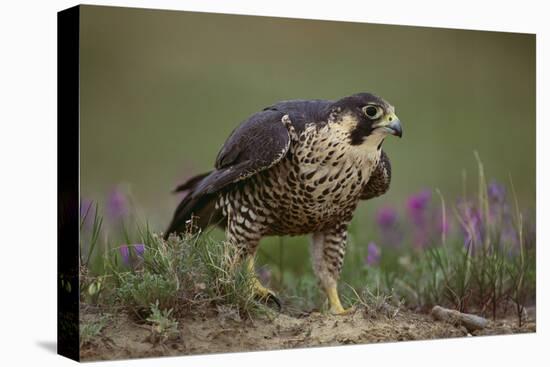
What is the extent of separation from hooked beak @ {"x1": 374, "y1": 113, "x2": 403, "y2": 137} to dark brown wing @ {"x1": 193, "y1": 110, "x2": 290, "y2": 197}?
2.12 feet

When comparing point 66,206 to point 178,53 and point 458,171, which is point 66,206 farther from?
point 458,171

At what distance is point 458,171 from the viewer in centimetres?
874

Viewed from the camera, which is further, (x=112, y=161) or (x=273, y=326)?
(x=112, y=161)

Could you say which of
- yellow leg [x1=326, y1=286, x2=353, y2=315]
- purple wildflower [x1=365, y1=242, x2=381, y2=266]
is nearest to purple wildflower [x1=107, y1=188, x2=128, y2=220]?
yellow leg [x1=326, y1=286, x2=353, y2=315]

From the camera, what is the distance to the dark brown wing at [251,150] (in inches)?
279

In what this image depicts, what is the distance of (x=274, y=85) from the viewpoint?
368 inches

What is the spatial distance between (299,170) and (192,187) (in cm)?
110

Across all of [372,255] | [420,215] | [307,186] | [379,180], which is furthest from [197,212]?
[420,215]

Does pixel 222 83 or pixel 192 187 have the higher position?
pixel 222 83

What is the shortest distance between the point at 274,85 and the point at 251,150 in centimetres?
228

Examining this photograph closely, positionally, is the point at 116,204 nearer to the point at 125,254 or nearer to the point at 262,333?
the point at 125,254

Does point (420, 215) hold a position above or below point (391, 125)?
below

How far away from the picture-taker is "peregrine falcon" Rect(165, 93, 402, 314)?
23.5 ft

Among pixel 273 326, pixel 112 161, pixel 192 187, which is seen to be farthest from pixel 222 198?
pixel 112 161
